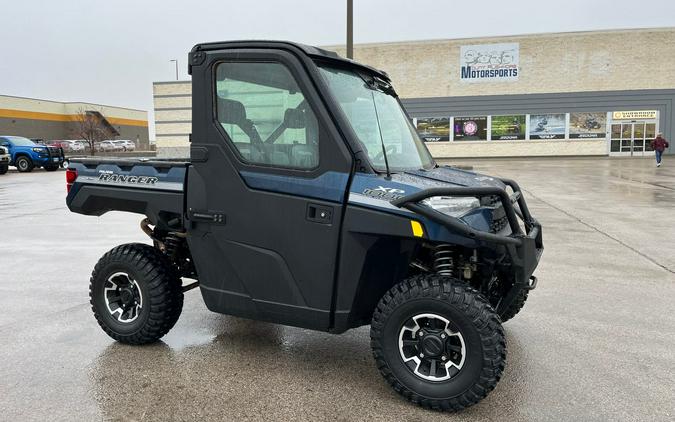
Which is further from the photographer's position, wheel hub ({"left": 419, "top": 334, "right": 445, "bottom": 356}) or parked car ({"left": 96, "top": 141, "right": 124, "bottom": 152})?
parked car ({"left": 96, "top": 141, "right": 124, "bottom": 152})

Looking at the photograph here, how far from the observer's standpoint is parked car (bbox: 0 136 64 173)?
27.0 meters

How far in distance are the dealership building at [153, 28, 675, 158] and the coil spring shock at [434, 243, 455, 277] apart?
3451 centimetres

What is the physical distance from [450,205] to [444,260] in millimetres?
462

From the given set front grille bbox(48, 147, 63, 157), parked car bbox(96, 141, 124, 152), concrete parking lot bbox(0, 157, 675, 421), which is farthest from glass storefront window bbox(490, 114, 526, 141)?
parked car bbox(96, 141, 124, 152)

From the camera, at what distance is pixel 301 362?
3.87 metres

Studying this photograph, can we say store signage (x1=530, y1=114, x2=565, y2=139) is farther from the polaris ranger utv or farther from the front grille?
the polaris ranger utv

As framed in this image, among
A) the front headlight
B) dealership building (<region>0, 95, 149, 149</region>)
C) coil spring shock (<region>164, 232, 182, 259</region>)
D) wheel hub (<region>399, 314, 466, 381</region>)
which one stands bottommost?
wheel hub (<region>399, 314, 466, 381</region>)

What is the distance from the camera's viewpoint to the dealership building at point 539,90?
3591 cm

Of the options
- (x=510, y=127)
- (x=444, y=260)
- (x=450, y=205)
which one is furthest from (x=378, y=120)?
(x=510, y=127)

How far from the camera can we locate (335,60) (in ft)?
11.7

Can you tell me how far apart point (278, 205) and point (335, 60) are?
1.08 m

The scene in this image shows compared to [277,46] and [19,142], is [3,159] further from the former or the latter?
[277,46]

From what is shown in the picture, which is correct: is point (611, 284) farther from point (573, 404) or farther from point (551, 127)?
point (551, 127)

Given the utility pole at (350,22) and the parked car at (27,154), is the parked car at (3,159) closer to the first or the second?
the parked car at (27,154)
